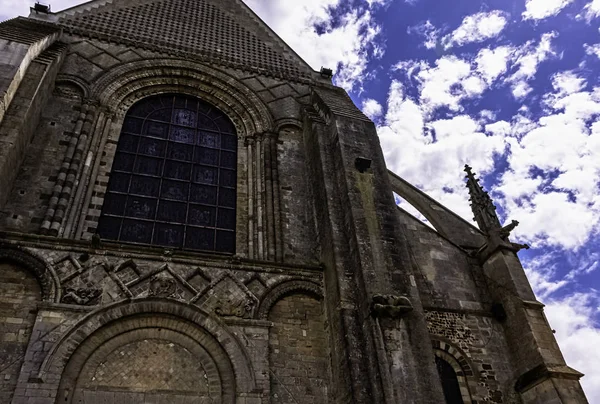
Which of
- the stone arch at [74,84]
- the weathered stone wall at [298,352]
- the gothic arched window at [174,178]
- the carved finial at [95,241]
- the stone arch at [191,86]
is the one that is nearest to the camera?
the weathered stone wall at [298,352]

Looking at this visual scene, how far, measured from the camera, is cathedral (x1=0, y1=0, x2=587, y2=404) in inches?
239

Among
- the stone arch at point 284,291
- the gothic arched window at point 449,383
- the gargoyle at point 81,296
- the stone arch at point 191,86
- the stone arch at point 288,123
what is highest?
the stone arch at point 191,86

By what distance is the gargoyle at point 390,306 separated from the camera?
6289 mm

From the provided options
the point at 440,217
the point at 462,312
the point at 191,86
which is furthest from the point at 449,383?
the point at 191,86

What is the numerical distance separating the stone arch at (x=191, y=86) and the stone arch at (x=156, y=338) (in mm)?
4568

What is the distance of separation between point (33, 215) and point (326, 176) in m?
4.74

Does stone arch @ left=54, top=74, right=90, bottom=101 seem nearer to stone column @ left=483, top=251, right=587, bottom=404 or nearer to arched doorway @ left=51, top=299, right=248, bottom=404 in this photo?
arched doorway @ left=51, top=299, right=248, bottom=404

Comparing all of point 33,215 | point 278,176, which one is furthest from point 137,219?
point 278,176

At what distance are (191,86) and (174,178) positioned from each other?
2638 millimetres

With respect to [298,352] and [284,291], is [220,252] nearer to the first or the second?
[284,291]

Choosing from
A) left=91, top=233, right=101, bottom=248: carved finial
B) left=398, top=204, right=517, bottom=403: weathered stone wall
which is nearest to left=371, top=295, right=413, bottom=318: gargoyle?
left=398, top=204, right=517, bottom=403: weathered stone wall

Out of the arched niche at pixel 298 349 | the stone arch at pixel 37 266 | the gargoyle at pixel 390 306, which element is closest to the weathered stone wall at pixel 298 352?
the arched niche at pixel 298 349

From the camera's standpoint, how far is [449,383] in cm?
726

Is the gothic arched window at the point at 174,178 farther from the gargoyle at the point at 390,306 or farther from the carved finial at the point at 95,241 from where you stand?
the gargoyle at the point at 390,306
